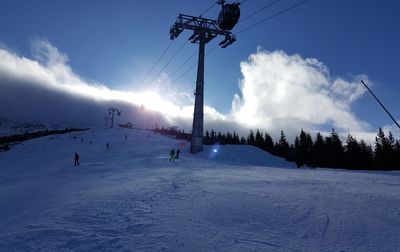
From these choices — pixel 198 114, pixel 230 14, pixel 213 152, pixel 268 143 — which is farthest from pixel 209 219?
pixel 268 143

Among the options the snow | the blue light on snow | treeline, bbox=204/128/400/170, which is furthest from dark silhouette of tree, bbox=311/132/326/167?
the snow

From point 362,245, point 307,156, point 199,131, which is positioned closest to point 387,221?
point 362,245

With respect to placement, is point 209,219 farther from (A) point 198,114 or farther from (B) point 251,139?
(B) point 251,139

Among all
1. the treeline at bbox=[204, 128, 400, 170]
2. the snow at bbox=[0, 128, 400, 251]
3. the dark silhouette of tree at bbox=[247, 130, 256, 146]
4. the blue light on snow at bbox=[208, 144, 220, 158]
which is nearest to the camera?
the snow at bbox=[0, 128, 400, 251]

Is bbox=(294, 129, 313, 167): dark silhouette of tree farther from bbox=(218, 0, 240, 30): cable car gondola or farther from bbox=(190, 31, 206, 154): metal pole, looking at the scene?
bbox=(218, 0, 240, 30): cable car gondola

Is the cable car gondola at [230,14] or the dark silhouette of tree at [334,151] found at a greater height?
the cable car gondola at [230,14]

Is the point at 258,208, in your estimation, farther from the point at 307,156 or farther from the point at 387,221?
the point at 307,156

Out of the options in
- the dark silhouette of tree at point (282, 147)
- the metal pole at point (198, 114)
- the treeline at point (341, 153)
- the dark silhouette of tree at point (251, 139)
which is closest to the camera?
the metal pole at point (198, 114)

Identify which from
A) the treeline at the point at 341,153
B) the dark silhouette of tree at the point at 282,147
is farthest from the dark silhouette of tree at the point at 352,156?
the dark silhouette of tree at the point at 282,147

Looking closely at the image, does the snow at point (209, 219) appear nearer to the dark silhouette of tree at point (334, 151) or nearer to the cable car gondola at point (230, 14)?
the cable car gondola at point (230, 14)

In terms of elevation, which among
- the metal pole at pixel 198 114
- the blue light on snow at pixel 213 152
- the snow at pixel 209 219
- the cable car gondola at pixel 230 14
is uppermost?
the cable car gondola at pixel 230 14

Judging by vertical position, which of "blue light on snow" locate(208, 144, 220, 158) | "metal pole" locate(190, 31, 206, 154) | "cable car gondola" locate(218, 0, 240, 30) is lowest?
"blue light on snow" locate(208, 144, 220, 158)

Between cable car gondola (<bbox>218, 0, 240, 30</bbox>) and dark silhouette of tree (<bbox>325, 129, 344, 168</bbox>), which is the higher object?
cable car gondola (<bbox>218, 0, 240, 30</bbox>)

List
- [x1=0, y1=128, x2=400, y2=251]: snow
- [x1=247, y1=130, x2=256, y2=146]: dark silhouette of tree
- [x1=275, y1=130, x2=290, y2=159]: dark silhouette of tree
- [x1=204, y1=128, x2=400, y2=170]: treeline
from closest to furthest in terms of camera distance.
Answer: [x1=0, y1=128, x2=400, y2=251]: snow
[x1=204, y1=128, x2=400, y2=170]: treeline
[x1=275, y1=130, x2=290, y2=159]: dark silhouette of tree
[x1=247, y1=130, x2=256, y2=146]: dark silhouette of tree
